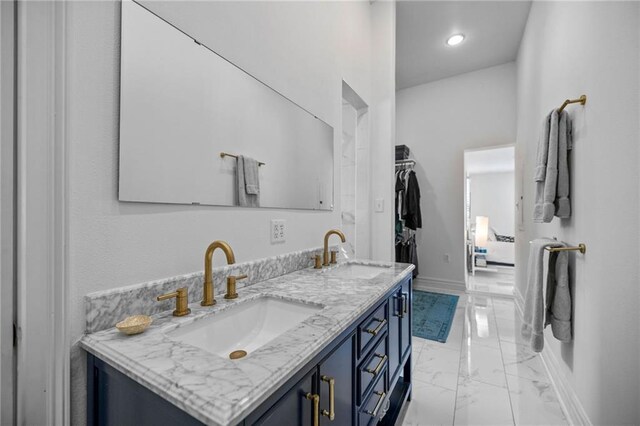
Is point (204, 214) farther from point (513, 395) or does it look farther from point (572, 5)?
point (572, 5)

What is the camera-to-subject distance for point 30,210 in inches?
24.0

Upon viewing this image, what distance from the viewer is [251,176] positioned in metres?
1.21

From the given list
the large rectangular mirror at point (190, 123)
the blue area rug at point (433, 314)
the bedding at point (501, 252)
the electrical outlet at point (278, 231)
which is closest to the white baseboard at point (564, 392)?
the blue area rug at point (433, 314)

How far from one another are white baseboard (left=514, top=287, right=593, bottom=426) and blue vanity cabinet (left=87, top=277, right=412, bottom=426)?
1.00 m

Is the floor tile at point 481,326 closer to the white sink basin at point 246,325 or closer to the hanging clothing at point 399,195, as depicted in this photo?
the hanging clothing at point 399,195

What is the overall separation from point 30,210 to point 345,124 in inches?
88.4

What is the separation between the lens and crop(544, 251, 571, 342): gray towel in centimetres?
157

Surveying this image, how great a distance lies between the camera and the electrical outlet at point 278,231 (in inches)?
52.5

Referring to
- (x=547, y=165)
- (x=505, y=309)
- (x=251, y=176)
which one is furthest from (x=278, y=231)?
(x=505, y=309)

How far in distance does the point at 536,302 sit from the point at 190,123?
6.53 feet

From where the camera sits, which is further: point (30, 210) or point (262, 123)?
point (262, 123)

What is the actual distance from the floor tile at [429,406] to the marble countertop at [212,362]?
1071mm

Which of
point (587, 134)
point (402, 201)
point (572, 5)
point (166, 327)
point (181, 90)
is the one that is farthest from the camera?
point (402, 201)

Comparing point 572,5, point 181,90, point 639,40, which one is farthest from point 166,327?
point 572,5
